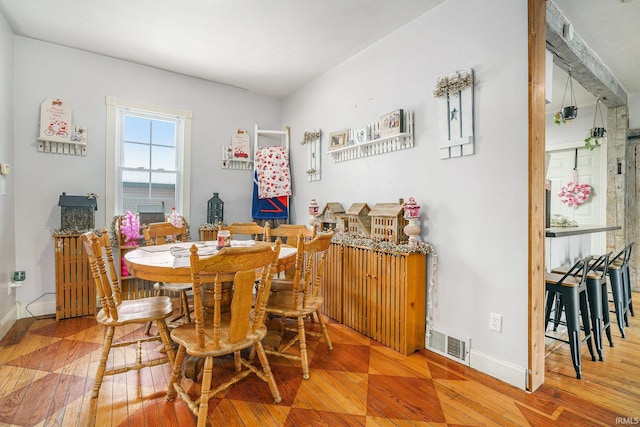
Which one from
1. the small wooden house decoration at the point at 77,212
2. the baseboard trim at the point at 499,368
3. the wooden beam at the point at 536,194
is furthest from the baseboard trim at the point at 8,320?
the wooden beam at the point at 536,194

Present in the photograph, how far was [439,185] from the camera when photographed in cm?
248

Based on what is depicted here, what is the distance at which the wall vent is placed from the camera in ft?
7.43

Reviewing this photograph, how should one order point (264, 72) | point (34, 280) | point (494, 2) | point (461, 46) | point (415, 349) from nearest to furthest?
point (494, 2), point (461, 46), point (415, 349), point (34, 280), point (264, 72)

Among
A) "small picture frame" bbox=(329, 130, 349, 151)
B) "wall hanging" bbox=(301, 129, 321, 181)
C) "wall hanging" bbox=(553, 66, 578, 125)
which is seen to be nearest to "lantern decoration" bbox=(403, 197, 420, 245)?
"small picture frame" bbox=(329, 130, 349, 151)

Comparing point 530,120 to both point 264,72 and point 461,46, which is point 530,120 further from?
point 264,72

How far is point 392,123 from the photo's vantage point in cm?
276

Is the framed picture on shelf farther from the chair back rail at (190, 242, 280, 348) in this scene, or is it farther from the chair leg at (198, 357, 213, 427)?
the chair leg at (198, 357, 213, 427)

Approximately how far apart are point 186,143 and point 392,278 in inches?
121

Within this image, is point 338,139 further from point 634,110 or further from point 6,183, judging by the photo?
point 634,110

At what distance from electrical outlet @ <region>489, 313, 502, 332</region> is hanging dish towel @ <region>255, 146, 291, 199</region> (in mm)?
2970

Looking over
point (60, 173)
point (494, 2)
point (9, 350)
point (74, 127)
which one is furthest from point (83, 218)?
point (494, 2)

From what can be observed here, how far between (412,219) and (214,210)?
2648 millimetres

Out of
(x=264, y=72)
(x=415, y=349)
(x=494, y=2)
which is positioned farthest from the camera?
(x=264, y=72)

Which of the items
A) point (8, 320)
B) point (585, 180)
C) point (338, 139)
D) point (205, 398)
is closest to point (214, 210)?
point (338, 139)
